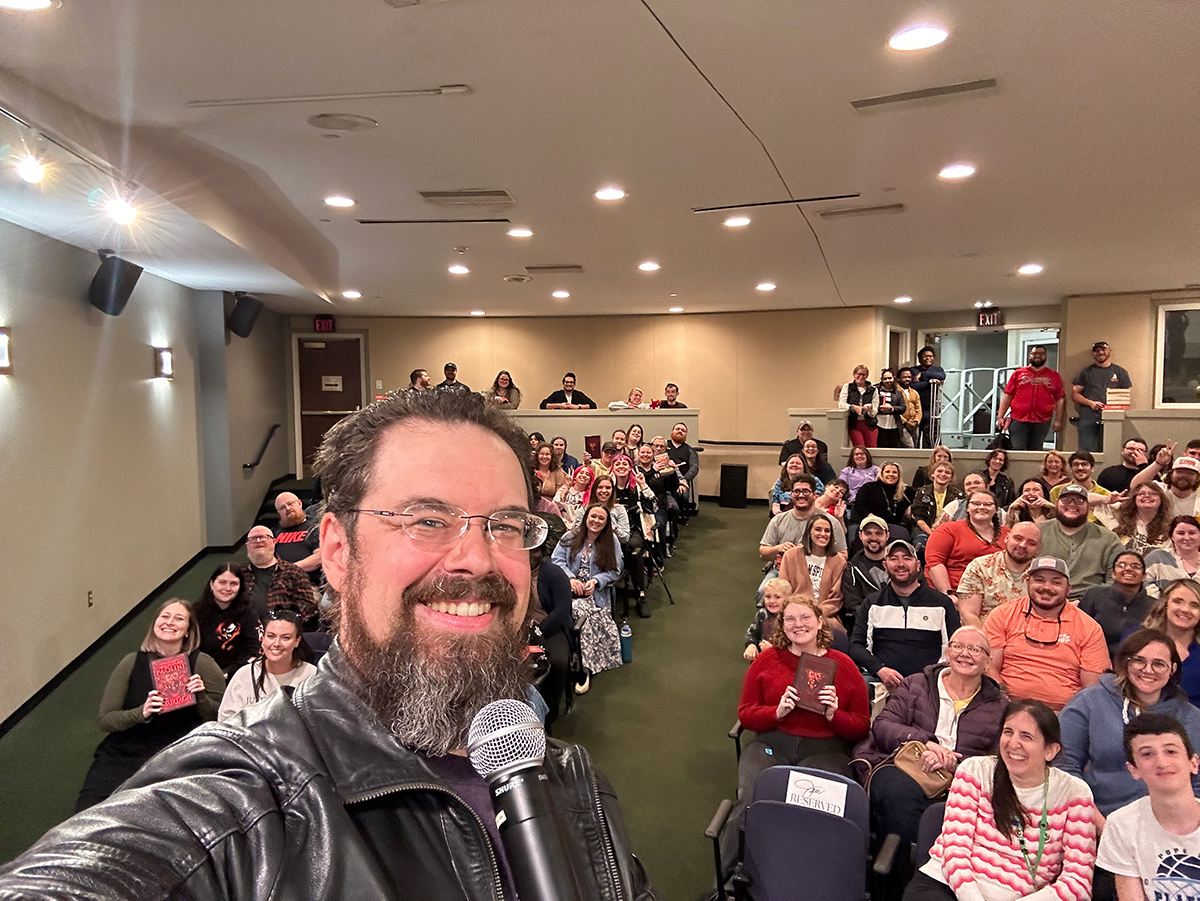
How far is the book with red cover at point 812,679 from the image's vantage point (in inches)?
124

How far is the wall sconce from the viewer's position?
654 cm

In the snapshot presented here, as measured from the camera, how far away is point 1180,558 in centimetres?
411

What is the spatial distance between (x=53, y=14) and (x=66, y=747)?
142 inches

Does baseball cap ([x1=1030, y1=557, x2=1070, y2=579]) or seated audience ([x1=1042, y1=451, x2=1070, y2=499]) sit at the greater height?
seated audience ([x1=1042, y1=451, x2=1070, y2=499])

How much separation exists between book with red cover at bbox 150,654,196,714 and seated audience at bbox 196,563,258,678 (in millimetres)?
538

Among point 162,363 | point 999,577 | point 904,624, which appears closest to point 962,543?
point 999,577

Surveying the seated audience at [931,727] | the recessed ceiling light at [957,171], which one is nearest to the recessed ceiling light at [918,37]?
the recessed ceiling light at [957,171]

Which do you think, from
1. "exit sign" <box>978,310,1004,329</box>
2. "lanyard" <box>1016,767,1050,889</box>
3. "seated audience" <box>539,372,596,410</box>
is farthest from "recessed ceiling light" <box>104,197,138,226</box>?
"exit sign" <box>978,310,1004,329</box>

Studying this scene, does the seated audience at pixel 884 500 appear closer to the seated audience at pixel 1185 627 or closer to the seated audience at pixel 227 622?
the seated audience at pixel 1185 627

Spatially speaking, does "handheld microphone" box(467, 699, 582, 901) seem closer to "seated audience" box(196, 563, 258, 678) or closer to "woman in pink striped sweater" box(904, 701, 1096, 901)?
"woman in pink striped sweater" box(904, 701, 1096, 901)

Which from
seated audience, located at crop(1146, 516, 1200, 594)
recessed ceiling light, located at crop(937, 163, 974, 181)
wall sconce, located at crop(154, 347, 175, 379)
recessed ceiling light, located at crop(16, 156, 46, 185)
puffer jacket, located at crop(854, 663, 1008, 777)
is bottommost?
puffer jacket, located at crop(854, 663, 1008, 777)

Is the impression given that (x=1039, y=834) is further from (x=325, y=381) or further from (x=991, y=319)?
(x=325, y=381)

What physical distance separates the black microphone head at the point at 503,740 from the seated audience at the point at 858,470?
7138 mm

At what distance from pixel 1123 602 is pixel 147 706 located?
183 inches
